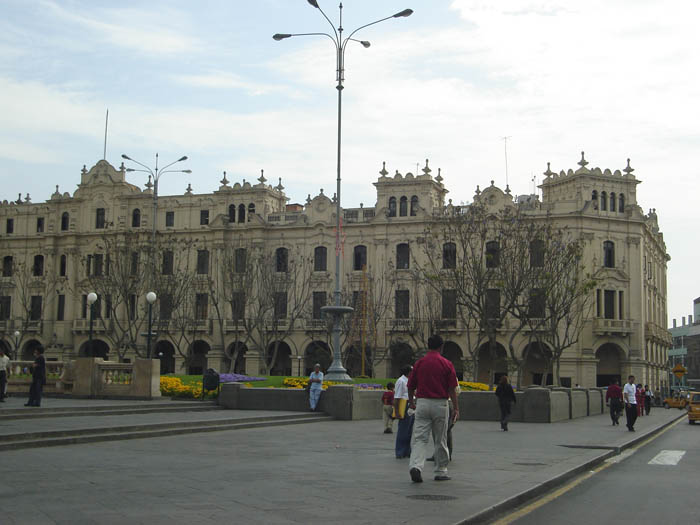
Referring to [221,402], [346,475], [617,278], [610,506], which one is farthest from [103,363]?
[617,278]

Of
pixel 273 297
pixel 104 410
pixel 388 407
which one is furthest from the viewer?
pixel 273 297

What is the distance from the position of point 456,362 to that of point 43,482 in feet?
186

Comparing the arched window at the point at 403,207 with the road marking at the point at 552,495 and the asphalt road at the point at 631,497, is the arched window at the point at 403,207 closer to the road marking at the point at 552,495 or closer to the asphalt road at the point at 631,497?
the road marking at the point at 552,495

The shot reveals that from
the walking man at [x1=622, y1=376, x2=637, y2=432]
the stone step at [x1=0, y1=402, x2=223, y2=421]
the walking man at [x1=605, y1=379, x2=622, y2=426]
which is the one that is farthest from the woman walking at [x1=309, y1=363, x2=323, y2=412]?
the walking man at [x1=605, y1=379, x2=622, y2=426]

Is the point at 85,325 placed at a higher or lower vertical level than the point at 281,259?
lower

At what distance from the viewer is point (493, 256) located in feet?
166

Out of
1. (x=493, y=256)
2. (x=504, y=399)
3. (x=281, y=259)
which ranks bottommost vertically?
(x=504, y=399)

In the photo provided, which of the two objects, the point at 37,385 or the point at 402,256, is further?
the point at 402,256

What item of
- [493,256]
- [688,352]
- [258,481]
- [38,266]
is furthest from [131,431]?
[688,352]

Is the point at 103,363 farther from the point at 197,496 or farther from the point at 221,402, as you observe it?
the point at 197,496

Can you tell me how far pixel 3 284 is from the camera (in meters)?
73.5

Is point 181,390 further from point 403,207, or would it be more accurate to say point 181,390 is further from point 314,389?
point 403,207

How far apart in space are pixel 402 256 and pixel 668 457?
47.7 metres

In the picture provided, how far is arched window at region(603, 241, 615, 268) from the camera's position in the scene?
63.5 metres
